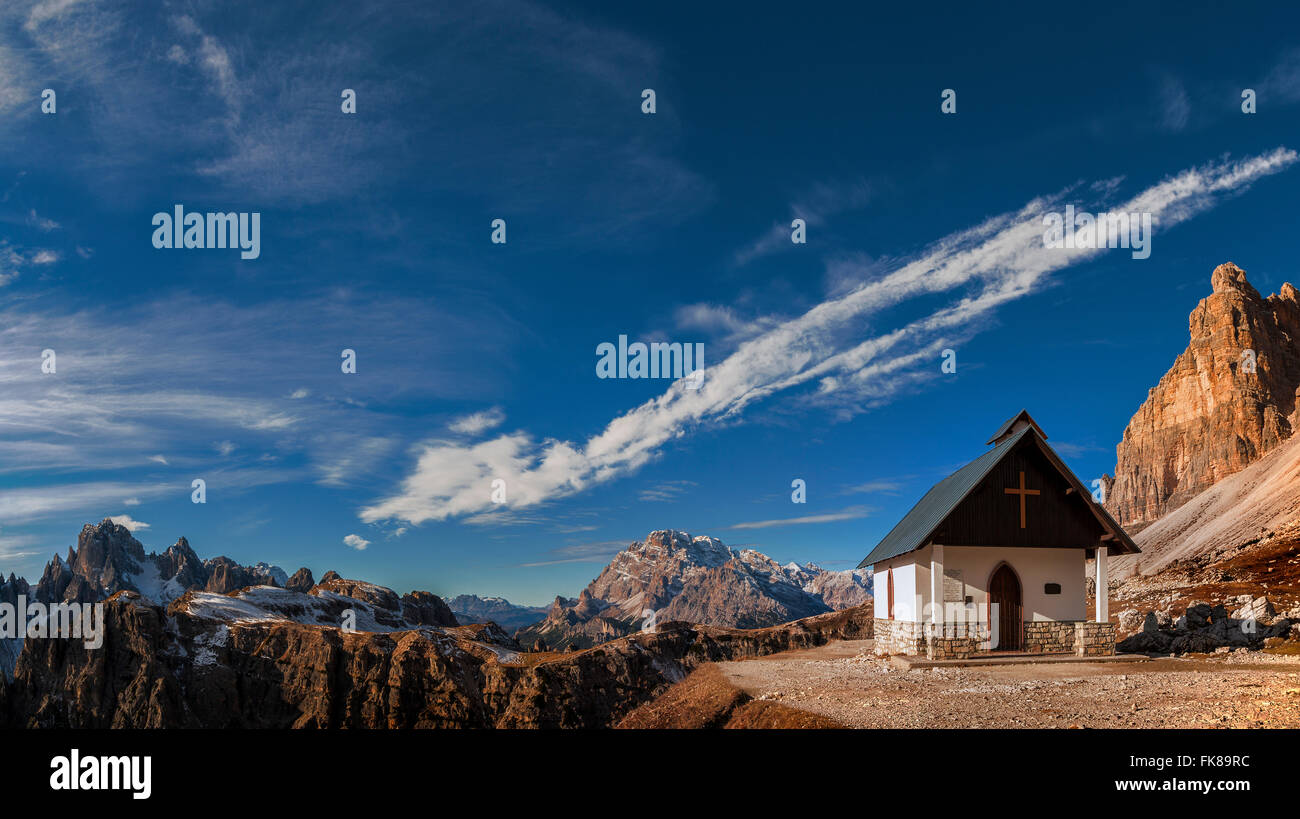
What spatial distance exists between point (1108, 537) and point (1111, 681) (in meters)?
9.85

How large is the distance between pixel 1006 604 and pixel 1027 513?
3819 millimetres

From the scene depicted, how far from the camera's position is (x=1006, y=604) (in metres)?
28.4

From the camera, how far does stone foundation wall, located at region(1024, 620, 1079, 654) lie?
28094mm

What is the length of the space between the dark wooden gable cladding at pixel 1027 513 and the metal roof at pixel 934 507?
0.30 m

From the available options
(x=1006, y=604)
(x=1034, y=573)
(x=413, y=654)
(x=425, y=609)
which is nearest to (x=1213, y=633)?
(x=1034, y=573)

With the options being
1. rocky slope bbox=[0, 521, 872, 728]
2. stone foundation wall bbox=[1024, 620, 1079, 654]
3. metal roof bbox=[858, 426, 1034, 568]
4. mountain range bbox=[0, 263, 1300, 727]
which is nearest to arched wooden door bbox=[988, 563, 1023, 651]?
stone foundation wall bbox=[1024, 620, 1079, 654]

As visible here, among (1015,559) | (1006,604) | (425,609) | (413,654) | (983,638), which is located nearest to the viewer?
(983,638)

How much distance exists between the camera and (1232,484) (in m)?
130

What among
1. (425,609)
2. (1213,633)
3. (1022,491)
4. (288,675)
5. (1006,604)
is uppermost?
(1022,491)

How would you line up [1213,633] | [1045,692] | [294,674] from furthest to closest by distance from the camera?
[294,674]
[1213,633]
[1045,692]

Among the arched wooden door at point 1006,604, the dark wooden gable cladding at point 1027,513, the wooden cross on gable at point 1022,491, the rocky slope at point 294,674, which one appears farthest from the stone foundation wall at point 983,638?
the rocky slope at point 294,674

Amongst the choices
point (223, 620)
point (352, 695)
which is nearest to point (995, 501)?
point (352, 695)

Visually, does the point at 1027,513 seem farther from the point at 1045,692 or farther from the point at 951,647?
the point at 1045,692
